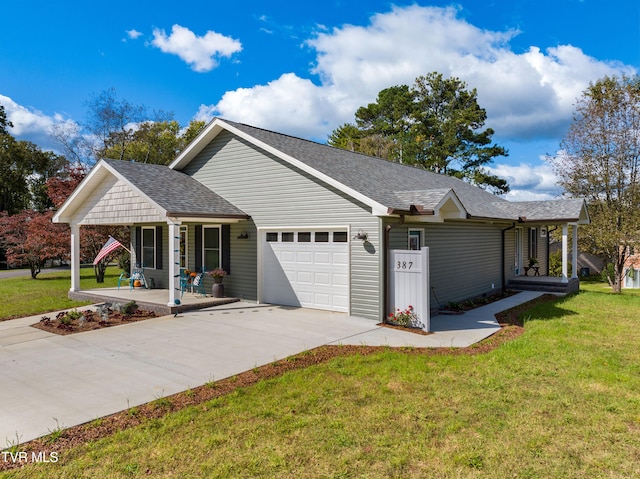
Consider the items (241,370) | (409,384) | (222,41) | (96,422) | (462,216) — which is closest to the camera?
(96,422)

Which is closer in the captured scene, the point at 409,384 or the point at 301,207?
the point at 409,384

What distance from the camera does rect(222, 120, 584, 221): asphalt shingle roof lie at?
992 centimetres

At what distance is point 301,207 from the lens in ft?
35.7

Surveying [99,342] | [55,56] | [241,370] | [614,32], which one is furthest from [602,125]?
[55,56]

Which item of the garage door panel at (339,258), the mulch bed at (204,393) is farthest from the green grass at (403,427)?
the garage door panel at (339,258)

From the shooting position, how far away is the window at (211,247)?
12.7 metres

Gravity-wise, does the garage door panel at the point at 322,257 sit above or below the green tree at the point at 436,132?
below

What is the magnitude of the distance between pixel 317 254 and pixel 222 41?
9.80 metres

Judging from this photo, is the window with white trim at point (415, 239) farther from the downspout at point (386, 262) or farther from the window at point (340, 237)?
the window at point (340, 237)

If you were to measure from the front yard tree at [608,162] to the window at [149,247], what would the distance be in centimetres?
1802

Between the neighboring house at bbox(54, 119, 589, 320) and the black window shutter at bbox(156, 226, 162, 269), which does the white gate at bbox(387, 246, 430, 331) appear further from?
the black window shutter at bbox(156, 226, 162, 269)

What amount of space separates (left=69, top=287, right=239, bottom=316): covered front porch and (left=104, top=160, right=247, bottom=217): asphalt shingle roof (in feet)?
8.17

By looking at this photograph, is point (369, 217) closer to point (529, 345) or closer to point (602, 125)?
point (529, 345)

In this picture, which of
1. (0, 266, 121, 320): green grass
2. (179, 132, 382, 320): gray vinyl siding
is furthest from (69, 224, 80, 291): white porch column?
(179, 132, 382, 320): gray vinyl siding
